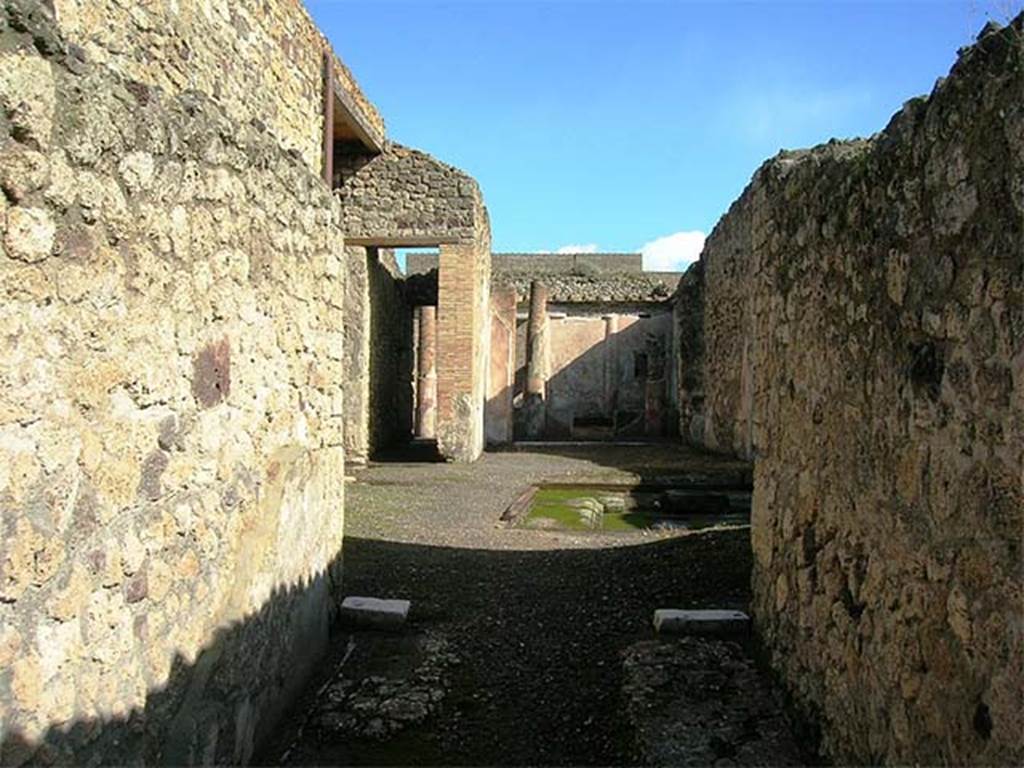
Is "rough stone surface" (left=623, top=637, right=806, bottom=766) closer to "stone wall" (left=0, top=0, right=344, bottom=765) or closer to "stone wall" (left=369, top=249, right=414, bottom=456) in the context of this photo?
"stone wall" (left=0, top=0, right=344, bottom=765)

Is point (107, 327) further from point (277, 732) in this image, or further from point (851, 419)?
point (851, 419)

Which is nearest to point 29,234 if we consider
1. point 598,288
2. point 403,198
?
point 403,198

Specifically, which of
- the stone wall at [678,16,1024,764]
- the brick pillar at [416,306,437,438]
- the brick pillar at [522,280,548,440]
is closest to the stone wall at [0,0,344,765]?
the stone wall at [678,16,1024,764]

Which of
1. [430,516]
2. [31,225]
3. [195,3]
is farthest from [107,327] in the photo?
[430,516]

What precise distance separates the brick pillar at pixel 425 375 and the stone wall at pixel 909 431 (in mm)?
15395

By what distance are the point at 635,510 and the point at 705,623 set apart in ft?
15.9

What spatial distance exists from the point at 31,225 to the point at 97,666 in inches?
41.3

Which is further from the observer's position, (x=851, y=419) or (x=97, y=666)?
(x=851, y=419)

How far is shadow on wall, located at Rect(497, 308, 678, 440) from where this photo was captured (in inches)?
816

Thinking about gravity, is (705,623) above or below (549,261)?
below

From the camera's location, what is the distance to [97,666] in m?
2.10

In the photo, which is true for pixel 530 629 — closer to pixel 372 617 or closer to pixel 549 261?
pixel 372 617

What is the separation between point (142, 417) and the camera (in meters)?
2.35

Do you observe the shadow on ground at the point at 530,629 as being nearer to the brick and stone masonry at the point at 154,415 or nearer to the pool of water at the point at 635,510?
the brick and stone masonry at the point at 154,415
